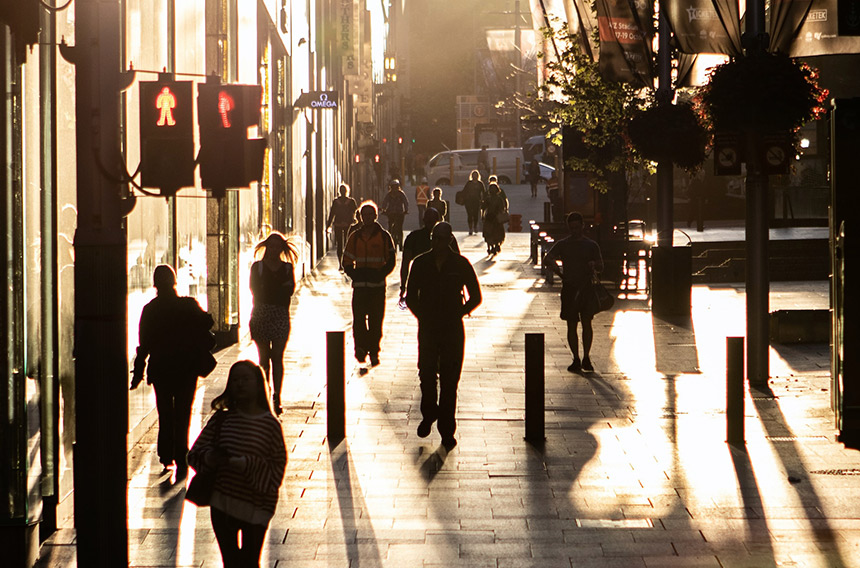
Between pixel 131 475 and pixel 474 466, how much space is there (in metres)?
2.50

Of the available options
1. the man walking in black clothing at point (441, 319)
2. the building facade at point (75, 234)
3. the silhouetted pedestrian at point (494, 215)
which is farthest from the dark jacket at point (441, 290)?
the silhouetted pedestrian at point (494, 215)

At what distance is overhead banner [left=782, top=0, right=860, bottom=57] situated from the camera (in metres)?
14.2

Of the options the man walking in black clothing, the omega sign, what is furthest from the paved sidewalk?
the omega sign

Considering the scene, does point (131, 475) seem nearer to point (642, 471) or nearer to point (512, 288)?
point (642, 471)

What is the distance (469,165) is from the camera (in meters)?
71.4

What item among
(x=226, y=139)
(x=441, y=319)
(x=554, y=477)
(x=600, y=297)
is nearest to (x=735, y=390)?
(x=554, y=477)

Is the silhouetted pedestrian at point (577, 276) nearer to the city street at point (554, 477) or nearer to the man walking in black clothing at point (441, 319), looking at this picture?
the city street at point (554, 477)

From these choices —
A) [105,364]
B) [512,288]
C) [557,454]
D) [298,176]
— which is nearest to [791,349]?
[557,454]

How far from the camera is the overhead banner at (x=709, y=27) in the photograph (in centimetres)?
1566

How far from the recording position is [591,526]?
28.1ft

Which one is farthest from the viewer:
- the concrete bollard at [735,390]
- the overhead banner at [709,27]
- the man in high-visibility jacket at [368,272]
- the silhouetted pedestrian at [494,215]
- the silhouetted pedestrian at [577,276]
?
the silhouetted pedestrian at [494,215]

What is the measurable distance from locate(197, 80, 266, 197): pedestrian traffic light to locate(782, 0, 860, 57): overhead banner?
9.22 meters

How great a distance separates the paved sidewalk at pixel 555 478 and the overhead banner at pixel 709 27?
3572 mm

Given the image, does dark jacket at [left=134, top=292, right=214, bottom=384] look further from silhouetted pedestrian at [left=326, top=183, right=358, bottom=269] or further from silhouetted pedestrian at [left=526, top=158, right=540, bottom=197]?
silhouetted pedestrian at [left=526, top=158, right=540, bottom=197]
